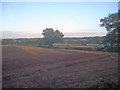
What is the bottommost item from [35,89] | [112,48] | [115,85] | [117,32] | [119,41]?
[35,89]

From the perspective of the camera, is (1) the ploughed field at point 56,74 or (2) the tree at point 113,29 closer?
(1) the ploughed field at point 56,74

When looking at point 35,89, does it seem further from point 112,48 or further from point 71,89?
point 112,48

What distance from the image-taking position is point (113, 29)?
6.42m

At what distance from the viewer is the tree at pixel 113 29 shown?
241 inches

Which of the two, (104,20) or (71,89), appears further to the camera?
(104,20)

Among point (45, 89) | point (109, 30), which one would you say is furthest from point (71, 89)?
point (109, 30)

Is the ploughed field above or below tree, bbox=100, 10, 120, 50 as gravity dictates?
below

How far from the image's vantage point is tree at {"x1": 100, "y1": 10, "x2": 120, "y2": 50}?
20.1 feet

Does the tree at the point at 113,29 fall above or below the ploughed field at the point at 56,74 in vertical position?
above

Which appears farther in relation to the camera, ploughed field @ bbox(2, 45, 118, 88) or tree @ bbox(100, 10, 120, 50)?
tree @ bbox(100, 10, 120, 50)

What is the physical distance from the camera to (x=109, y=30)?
6.72m

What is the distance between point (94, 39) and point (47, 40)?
654 inches

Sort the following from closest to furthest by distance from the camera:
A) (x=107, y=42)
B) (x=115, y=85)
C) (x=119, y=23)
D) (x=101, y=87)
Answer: (x=101, y=87)
(x=115, y=85)
(x=119, y=23)
(x=107, y=42)

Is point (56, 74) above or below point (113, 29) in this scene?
below
